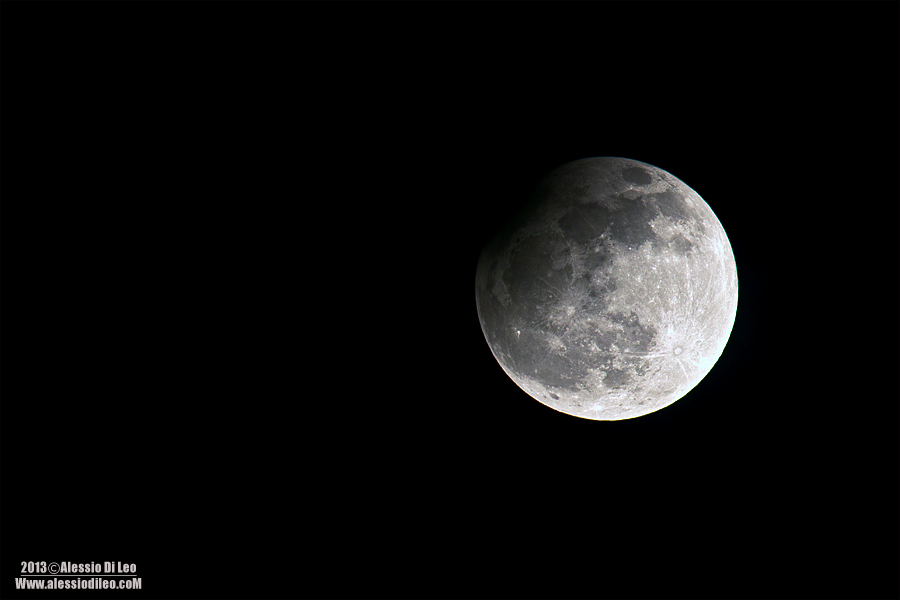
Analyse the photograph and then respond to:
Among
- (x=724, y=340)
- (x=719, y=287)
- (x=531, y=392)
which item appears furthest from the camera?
(x=531, y=392)

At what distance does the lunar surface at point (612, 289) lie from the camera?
2.89 metres

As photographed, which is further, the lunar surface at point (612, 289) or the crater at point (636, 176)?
the crater at point (636, 176)

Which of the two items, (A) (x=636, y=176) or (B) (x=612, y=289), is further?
(A) (x=636, y=176)

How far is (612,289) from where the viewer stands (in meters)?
2.87

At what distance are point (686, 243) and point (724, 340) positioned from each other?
0.80 m

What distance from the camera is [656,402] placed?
3330 millimetres

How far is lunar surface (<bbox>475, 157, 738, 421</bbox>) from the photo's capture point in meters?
2.89

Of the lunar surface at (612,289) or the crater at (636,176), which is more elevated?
the crater at (636,176)

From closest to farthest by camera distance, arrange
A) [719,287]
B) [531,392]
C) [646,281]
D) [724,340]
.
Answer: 1. [646,281]
2. [719,287]
3. [724,340]
4. [531,392]

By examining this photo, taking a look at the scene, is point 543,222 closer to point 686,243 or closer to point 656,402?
point 686,243

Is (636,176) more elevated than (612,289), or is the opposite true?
(636,176)

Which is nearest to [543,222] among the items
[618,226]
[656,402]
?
[618,226]

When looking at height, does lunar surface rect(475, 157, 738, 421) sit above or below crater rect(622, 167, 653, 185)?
below

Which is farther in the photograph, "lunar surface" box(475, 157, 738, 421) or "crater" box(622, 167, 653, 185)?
"crater" box(622, 167, 653, 185)
